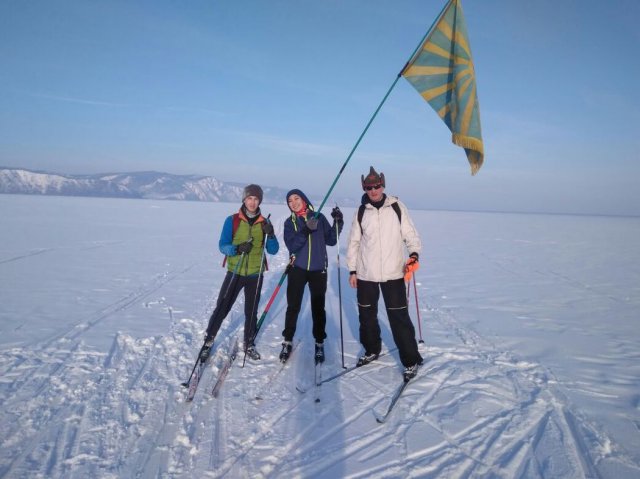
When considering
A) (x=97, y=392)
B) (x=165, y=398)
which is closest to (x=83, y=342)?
(x=97, y=392)

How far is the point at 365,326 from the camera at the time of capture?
14.5ft

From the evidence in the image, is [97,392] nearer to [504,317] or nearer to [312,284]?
[312,284]

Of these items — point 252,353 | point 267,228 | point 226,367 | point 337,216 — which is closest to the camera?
point 226,367

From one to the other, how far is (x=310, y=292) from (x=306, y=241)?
674mm

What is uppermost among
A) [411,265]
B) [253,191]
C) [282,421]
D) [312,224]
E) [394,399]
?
[253,191]

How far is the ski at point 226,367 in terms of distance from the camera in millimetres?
3748

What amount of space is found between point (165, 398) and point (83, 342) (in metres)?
2.21

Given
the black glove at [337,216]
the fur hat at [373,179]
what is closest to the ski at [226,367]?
the black glove at [337,216]

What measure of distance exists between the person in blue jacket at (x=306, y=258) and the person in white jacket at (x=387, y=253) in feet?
1.64

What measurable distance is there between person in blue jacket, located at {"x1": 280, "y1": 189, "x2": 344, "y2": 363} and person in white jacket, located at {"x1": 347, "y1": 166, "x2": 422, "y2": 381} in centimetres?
50

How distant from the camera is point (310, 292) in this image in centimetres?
455

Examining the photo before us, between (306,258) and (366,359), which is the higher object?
(306,258)

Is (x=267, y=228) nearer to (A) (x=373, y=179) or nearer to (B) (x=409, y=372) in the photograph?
(A) (x=373, y=179)

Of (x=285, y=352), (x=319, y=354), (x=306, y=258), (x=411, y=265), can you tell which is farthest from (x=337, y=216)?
(x=285, y=352)
